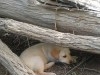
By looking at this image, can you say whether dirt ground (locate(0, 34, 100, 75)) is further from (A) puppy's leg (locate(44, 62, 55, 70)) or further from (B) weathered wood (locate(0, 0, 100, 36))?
(B) weathered wood (locate(0, 0, 100, 36))

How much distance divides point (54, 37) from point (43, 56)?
590mm

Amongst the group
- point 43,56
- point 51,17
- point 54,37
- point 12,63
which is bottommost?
point 43,56

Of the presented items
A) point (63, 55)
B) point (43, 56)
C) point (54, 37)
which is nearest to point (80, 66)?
point (63, 55)

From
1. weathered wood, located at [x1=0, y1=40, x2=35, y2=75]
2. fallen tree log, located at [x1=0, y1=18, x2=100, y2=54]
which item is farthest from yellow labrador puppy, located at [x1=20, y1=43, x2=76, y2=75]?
fallen tree log, located at [x1=0, y1=18, x2=100, y2=54]

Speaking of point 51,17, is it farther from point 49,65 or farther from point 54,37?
point 49,65

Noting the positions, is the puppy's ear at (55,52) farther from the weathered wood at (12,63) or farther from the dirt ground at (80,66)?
the weathered wood at (12,63)

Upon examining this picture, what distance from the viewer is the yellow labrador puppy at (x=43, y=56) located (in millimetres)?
3645

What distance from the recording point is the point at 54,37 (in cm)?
338

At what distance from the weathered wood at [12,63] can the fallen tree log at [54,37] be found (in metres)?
0.27

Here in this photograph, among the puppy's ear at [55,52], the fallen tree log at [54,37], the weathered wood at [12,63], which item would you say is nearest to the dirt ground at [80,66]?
the puppy's ear at [55,52]

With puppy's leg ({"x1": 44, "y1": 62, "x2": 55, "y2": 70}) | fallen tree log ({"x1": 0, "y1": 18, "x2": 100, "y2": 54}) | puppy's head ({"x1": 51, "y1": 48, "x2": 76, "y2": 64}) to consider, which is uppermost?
fallen tree log ({"x1": 0, "y1": 18, "x2": 100, "y2": 54})

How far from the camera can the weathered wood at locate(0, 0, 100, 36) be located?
3.59 m

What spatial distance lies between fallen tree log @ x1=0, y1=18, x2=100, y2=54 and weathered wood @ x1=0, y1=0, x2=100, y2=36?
25 centimetres

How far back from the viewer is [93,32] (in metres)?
3.60
